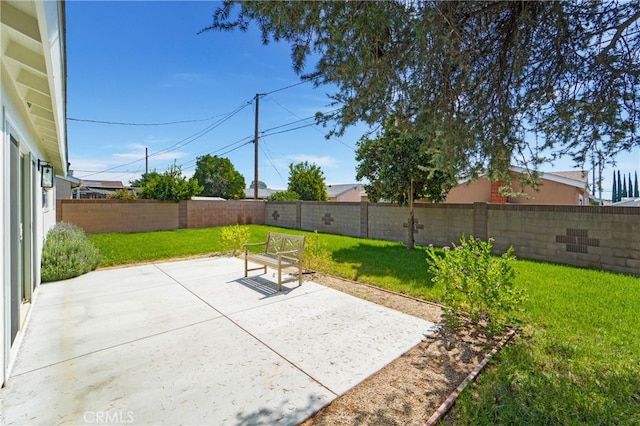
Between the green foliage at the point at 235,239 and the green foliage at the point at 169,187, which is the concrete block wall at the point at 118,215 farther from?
the green foliage at the point at 235,239

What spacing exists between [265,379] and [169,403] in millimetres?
759

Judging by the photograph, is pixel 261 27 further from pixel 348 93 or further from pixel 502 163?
pixel 502 163

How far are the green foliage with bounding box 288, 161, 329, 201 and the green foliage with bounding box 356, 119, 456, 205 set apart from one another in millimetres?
17042

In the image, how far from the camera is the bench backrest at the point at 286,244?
5.58 metres

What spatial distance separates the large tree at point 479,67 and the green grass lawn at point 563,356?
2121mm

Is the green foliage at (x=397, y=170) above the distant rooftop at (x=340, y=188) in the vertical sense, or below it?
below

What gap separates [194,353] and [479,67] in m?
4.56

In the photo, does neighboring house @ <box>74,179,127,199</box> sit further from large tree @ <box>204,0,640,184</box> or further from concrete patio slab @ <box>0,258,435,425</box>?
large tree @ <box>204,0,640,184</box>

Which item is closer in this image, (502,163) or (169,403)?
(169,403)

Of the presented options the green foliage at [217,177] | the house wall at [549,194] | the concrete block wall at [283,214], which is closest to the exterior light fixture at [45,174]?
the concrete block wall at [283,214]

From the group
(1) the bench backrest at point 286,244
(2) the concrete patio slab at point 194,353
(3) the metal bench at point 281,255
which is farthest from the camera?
(1) the bench backrest at point 286,244

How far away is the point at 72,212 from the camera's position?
1263 cm

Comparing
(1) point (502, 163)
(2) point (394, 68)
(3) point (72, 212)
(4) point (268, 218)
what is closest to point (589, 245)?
(1) point (502, 163)

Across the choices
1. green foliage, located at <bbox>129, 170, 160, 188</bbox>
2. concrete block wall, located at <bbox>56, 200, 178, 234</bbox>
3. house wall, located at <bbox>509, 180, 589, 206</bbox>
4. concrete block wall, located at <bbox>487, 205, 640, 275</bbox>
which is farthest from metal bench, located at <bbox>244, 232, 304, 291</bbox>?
house wall, located at <bbox>509, 180, 589, 206</bbox>
